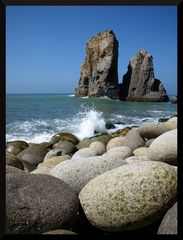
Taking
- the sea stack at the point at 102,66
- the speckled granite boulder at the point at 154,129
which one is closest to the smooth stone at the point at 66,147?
the speckled granite boulder at the point at 154,129

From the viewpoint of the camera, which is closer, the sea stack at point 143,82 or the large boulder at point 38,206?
the large boulder at point 38,206

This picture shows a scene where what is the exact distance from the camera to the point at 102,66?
50.7m

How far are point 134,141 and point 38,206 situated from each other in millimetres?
4171

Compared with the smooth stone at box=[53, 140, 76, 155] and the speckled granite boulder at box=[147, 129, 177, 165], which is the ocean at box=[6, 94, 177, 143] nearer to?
the smooth stone at box=[53, 140, 76, 155]

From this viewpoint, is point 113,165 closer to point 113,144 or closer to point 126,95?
point 113,144

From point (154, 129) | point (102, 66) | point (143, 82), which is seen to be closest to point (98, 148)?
point (154, 129)

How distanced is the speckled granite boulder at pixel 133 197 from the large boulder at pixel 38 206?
224 mm

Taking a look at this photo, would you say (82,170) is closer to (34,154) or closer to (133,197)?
(133,197)

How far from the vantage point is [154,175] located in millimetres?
2975

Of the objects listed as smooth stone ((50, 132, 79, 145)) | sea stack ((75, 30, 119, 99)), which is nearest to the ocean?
smooth stone ((50, 132, 79, 145))

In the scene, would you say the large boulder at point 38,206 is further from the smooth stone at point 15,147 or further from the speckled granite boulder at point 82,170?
the smooth stone at point 15,147

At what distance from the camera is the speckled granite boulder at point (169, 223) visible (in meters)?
2.71
